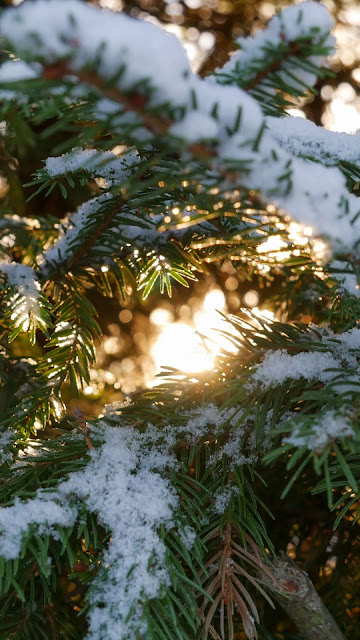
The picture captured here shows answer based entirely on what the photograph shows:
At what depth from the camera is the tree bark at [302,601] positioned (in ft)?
1.71

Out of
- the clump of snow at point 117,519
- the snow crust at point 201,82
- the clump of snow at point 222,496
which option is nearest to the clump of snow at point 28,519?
the clump of snow at point 117,519

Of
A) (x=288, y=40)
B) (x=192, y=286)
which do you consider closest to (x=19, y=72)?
(x=288, y=40)

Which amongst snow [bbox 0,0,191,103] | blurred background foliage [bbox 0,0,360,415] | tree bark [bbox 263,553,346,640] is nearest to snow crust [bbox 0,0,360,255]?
snow [bbox 0,0,191,103]

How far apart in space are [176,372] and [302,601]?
270mm

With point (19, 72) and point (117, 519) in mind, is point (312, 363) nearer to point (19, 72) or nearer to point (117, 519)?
point (117, 519)

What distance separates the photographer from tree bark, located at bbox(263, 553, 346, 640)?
52 cm

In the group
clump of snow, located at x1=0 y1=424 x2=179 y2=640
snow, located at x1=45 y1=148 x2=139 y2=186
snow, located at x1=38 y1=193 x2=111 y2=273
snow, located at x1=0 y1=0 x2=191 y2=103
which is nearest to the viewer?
snow, located at x1=0 y1=0 x2=191 y2=103

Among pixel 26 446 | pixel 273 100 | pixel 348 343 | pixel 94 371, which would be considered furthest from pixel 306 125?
pixel 94 371

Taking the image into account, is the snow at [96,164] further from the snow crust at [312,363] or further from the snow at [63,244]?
the snow crust at [312,363]

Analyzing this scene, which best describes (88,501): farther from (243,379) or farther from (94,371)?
(94,371)

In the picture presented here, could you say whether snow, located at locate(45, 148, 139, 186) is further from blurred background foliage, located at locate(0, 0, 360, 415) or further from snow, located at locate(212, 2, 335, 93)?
snow, located at locate(212, 2, 335, 93)

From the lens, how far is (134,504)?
486 mm

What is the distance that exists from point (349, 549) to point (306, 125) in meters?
0.56

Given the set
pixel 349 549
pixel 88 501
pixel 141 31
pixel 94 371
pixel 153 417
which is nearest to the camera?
pixel 141 31
